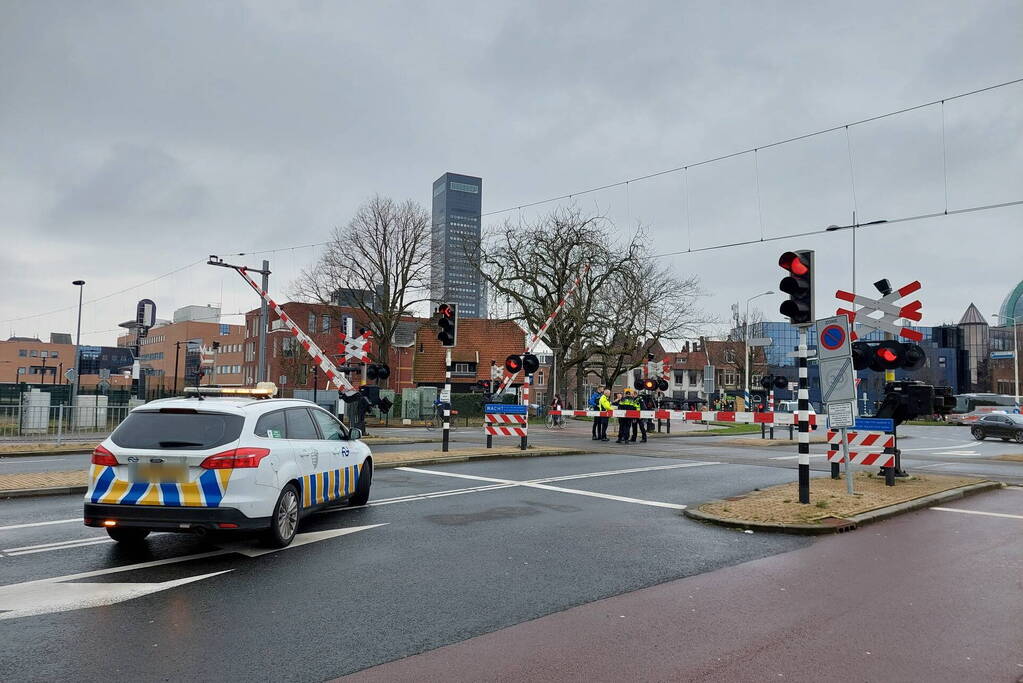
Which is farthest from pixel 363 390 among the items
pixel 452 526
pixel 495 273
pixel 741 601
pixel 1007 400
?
pixel 1007 400

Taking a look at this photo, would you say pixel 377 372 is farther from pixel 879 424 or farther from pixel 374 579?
pixel 374 579

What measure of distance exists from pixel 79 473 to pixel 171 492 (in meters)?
7.12

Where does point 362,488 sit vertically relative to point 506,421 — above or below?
below

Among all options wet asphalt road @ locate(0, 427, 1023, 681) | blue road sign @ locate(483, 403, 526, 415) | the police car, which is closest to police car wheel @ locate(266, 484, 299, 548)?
the police car

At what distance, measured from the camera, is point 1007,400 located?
5419 centimetres

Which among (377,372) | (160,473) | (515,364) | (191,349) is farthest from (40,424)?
(191,349)

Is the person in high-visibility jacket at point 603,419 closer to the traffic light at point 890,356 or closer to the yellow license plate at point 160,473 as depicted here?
the traffic light at point 890,356

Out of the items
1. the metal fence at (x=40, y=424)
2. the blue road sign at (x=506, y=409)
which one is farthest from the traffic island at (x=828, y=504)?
the metal fence at (x=40, y=424)

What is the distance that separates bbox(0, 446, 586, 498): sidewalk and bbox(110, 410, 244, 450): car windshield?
15.4ft

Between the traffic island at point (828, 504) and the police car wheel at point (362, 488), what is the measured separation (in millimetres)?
4289

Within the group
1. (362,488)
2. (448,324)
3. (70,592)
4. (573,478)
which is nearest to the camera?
(70,592)

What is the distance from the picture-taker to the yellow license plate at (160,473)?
269 inches

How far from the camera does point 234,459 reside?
273 inches

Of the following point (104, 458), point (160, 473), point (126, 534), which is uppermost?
point (104, 458)
